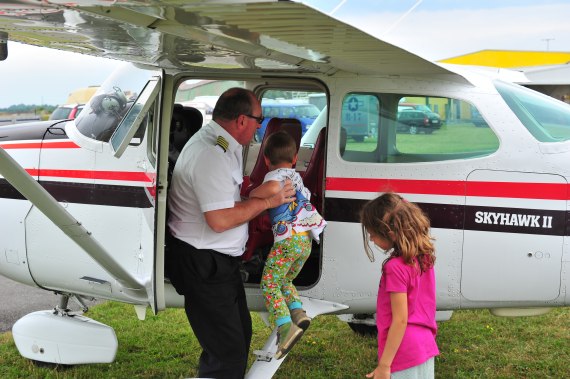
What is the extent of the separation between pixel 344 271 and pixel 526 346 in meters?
2.44

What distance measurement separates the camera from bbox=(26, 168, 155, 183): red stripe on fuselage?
4301 mm

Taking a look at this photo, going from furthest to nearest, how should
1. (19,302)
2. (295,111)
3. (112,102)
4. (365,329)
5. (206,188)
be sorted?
(19,302) → (365,329) → (295,111) → (112,102) → (206,188)

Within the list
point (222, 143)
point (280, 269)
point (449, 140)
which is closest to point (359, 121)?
point (449, 140)

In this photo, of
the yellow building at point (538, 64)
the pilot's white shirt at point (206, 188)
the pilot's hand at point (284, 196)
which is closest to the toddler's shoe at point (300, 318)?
the pilot's white shirt at point (206, 188)

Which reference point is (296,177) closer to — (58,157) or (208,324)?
(208,324)

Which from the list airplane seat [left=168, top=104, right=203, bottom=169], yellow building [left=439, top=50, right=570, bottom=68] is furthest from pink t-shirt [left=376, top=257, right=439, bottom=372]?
yellow building [left=439, top=50, right=570, bottom=68]

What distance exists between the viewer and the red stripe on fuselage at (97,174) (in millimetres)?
4301

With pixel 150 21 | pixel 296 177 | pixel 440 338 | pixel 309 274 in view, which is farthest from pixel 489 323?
pixel 150 21

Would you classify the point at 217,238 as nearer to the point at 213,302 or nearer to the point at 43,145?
the point at 213,302

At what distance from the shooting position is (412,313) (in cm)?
314

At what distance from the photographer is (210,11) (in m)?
2.32

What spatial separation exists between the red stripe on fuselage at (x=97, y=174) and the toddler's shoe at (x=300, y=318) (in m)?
1.10

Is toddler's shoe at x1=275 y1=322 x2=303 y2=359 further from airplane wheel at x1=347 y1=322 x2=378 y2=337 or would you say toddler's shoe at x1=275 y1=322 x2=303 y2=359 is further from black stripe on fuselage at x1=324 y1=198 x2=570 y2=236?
airplane wheel at x1=347 y1=322 x2=378 y2=337

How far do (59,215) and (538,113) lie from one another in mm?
2811
